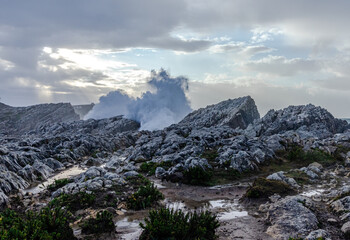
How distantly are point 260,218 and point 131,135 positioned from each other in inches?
2563

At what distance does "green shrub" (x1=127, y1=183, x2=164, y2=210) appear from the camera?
1898 centimetres

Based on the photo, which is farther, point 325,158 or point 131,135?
point 131,135

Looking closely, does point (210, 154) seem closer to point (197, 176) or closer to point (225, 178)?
point (225, 178)

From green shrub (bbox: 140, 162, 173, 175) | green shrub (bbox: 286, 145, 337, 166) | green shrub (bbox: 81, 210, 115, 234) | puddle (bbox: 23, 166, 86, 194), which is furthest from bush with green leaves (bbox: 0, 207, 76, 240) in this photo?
green shrub (bbox: 286, 145, 337, 166)

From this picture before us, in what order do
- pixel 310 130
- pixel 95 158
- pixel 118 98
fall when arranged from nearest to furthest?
pixel 95 158, pixel 310 130, pixel 118 98

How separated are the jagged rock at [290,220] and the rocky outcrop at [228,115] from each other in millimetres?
65244

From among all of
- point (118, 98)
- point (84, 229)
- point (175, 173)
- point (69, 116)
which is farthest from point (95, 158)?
point (69, 116)

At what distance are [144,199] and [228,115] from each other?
76971 millimetres

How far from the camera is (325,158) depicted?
37906 millimetres

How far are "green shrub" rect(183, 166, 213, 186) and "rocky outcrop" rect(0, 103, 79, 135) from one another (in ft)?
422

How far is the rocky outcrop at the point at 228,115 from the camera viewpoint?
89000 millimetres

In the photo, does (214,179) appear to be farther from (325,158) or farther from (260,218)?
(325,158)

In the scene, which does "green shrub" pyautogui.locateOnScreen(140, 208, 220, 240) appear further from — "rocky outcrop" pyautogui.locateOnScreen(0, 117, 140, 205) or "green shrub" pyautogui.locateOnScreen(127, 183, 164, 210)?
"rocky outcrop" pyautogui.locateOnScreen(0, 117, 140, 205)

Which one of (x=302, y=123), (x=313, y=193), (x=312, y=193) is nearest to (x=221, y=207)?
(x=312, y=193)
